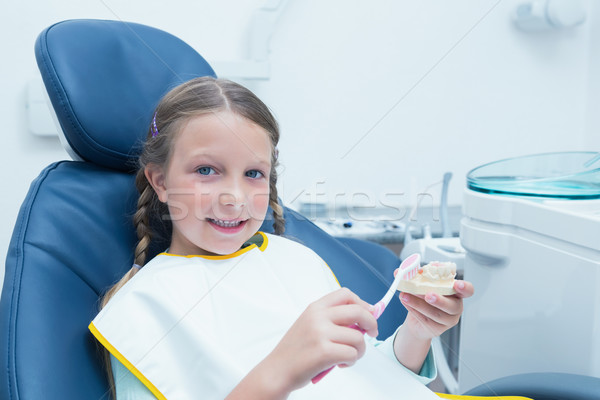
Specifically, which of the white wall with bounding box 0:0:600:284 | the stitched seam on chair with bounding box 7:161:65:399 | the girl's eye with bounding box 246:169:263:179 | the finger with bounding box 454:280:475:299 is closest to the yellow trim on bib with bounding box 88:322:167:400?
the stitched seam on chair with bounding box 7:161:65:399

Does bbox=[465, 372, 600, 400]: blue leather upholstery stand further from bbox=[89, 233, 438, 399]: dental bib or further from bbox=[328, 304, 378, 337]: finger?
bbox=[328, 304, 378, 337]: finger

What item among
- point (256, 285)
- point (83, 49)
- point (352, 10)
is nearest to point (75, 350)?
point (256, 285)

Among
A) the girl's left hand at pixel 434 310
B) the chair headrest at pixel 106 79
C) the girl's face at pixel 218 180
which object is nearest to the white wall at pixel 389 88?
the chair headrest at pixel 106 79

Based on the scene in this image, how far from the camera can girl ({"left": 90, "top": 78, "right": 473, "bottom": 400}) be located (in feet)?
2.47

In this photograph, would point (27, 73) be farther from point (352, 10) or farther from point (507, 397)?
point (507, 397)

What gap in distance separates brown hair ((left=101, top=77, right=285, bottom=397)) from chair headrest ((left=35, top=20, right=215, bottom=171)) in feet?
0.18

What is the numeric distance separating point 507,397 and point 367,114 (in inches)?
54.7

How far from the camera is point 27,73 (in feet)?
5.32

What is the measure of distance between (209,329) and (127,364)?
122 mm

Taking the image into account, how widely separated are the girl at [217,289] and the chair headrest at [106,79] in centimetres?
6

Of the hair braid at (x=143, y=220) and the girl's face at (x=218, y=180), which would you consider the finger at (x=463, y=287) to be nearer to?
the girl's face at (x=218, y=180)

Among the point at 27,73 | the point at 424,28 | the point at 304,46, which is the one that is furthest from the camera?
the point at 424,28

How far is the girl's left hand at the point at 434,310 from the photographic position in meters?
0.77

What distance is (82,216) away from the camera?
0.91 m
